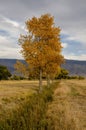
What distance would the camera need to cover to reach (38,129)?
9211mm

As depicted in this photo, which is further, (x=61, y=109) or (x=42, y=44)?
(x=42, y=44)

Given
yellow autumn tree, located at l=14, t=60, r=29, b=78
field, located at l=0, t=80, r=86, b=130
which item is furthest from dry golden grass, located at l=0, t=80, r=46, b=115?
yellow autumn tree, located at l=14, t=60, r=29, b=78

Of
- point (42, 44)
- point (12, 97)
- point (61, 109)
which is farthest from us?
point (42, 44)

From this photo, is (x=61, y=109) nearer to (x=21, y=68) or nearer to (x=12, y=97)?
(x=12, y=97)

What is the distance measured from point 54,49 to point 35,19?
162 inches

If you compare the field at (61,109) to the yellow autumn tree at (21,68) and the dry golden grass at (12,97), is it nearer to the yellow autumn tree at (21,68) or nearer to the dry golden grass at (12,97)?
the dry golden grass at (12,97)

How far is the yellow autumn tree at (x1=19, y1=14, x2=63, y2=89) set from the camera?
29375 mm

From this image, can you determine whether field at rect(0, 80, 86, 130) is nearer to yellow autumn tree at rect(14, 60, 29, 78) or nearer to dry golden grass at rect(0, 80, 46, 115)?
dry golden grass at rect(0, 80, 46, 115)

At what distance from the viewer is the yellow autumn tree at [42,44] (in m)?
29.4

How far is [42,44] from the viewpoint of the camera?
2997 centimetres

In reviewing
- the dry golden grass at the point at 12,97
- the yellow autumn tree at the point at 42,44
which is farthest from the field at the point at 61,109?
the yellow autumn tree at the point at 42,44

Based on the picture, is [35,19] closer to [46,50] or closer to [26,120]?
[46,50]

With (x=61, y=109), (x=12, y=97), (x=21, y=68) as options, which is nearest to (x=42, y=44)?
(x=21, y=68)

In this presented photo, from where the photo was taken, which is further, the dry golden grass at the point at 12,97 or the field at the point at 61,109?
Answer: the dry golden grass at the point at 12,97
